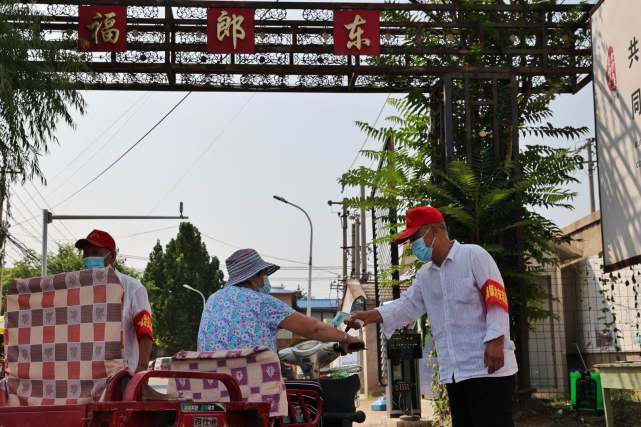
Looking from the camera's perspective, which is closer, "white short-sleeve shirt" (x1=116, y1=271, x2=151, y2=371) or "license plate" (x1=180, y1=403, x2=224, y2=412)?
"license plate" (x1=180, y1=403, x2=224, y2=412)

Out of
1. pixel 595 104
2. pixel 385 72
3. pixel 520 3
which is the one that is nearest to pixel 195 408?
pixel 595 104

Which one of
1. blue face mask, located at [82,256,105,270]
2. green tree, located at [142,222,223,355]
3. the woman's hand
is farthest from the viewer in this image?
green tree, located at [142,222,223,355]

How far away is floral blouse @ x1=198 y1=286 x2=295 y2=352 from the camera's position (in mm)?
5406

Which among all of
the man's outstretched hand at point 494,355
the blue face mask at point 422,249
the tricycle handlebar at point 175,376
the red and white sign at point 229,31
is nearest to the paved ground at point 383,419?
the red and white sign at point 229,31

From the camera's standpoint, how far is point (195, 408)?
15.7ft

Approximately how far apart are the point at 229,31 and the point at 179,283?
54.8 m

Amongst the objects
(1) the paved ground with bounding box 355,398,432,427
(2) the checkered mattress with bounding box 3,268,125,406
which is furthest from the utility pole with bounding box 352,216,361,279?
(2) the checkered mattress with bounding box 3,268,125,406

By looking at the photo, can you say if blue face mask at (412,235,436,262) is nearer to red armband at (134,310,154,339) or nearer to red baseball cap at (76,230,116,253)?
red armband at (134,310,154,339)

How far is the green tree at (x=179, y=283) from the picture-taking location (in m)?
65.9

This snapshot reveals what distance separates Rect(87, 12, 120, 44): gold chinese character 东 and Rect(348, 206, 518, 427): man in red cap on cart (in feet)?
31.0

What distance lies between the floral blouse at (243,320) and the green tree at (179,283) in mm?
60085

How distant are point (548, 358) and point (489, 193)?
589 cm

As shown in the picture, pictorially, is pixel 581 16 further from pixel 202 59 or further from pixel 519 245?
pixel 202 59

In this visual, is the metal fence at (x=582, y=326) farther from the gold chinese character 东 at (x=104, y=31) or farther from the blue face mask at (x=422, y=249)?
the blue face mask at (x=422, y=249)
